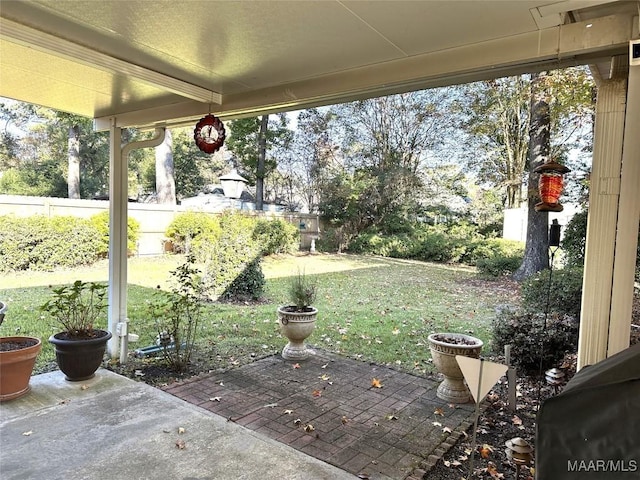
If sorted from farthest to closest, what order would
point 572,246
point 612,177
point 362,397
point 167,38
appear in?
point 572,246 → point 362,397 → point 167,38 → point 612,177

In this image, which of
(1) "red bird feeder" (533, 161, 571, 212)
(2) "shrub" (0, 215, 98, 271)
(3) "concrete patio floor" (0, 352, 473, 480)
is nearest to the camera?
(3) "concrete patio floor" (0, 352, 473, 480)

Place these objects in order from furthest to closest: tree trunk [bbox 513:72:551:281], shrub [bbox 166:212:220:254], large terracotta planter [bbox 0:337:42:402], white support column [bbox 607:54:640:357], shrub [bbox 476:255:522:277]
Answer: shrub [bbox 476:255:522:277] → shrub [bbox 166:212:220:254] → tree trunk [bbox 513:72:551:281] → large terracotta planter [bbox 0:337:42:402] → white support column [bbox 607:54:640:357]

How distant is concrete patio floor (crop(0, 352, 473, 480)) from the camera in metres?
2.42

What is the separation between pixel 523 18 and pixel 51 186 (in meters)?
14.9

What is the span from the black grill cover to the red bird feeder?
167 centimetres

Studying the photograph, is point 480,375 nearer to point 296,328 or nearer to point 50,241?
point 296,328

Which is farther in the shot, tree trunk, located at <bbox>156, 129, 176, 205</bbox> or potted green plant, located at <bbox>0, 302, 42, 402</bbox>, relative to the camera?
tree trunk, located at <bbox>156, 129, 176, 205</bbox>

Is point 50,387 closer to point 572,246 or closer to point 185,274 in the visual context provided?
point 185,274

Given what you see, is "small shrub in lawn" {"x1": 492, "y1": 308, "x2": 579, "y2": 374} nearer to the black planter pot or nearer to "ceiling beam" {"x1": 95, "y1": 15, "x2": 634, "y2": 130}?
"ceiling beam" {"x1": 95, "y1": 15, "x2": 634, "y2": 130}

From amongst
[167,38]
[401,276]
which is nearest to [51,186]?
[401,276]

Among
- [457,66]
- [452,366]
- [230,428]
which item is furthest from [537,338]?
[230,428]

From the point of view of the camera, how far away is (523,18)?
1.96 meters

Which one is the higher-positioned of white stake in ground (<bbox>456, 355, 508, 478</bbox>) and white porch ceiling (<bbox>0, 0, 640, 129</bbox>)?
white porch ceiling (<bbox>0, 0, 640, 129</bbox>)

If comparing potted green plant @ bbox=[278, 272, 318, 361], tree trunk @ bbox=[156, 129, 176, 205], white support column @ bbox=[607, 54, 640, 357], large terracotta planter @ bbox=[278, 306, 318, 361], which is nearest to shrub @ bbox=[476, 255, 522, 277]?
potted green plant @ bbox=[278, 272, 318, 361]
